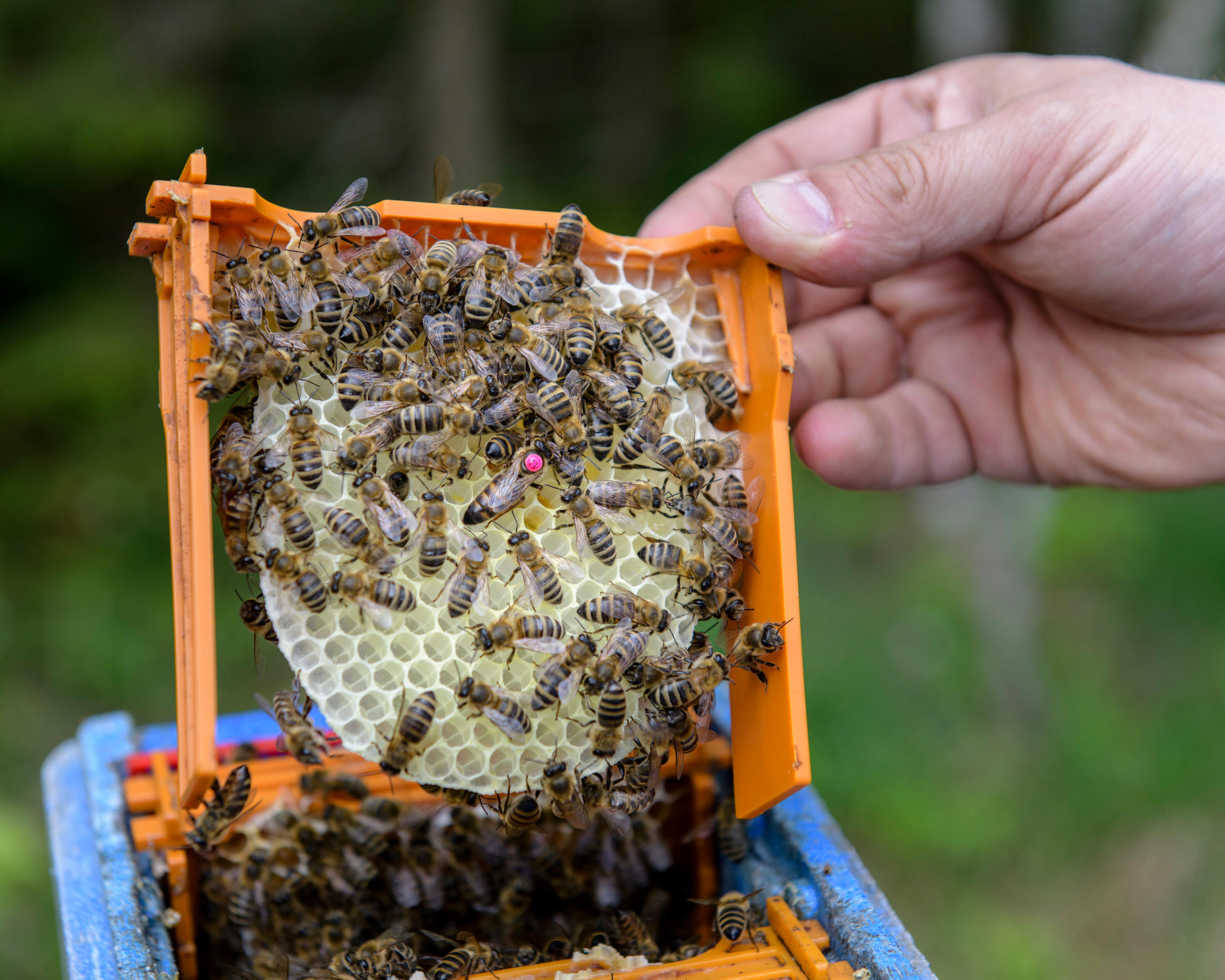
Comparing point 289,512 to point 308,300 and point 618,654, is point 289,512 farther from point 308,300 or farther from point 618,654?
point 618,654

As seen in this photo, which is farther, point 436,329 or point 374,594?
point 436,329

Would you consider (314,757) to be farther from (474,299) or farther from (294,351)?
(474,299)

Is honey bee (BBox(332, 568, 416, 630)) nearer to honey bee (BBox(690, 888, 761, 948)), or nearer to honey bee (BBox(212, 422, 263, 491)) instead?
honey bee (BBox(212, 422, 263, 491))

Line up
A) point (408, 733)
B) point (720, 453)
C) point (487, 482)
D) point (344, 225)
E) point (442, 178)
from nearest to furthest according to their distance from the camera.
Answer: point (408, 733)
point (344, 225)
point (487, 482)
point (720, 453)
point (442, 178)

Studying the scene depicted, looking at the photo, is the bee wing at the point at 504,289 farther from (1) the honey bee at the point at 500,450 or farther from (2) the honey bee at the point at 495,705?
(2) the honey bee at the point at 495,705

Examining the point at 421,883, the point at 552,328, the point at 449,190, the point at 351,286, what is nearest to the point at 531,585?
the point at 552,328

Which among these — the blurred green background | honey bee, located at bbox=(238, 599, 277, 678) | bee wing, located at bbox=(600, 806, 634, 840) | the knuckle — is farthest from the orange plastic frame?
the blurred green background

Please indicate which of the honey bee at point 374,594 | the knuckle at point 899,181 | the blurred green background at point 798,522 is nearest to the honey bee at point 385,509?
the honey bee at point 374,594

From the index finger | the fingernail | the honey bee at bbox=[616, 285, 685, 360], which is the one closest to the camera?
the honey bee at bbox=[616, 285, 685, 360]
